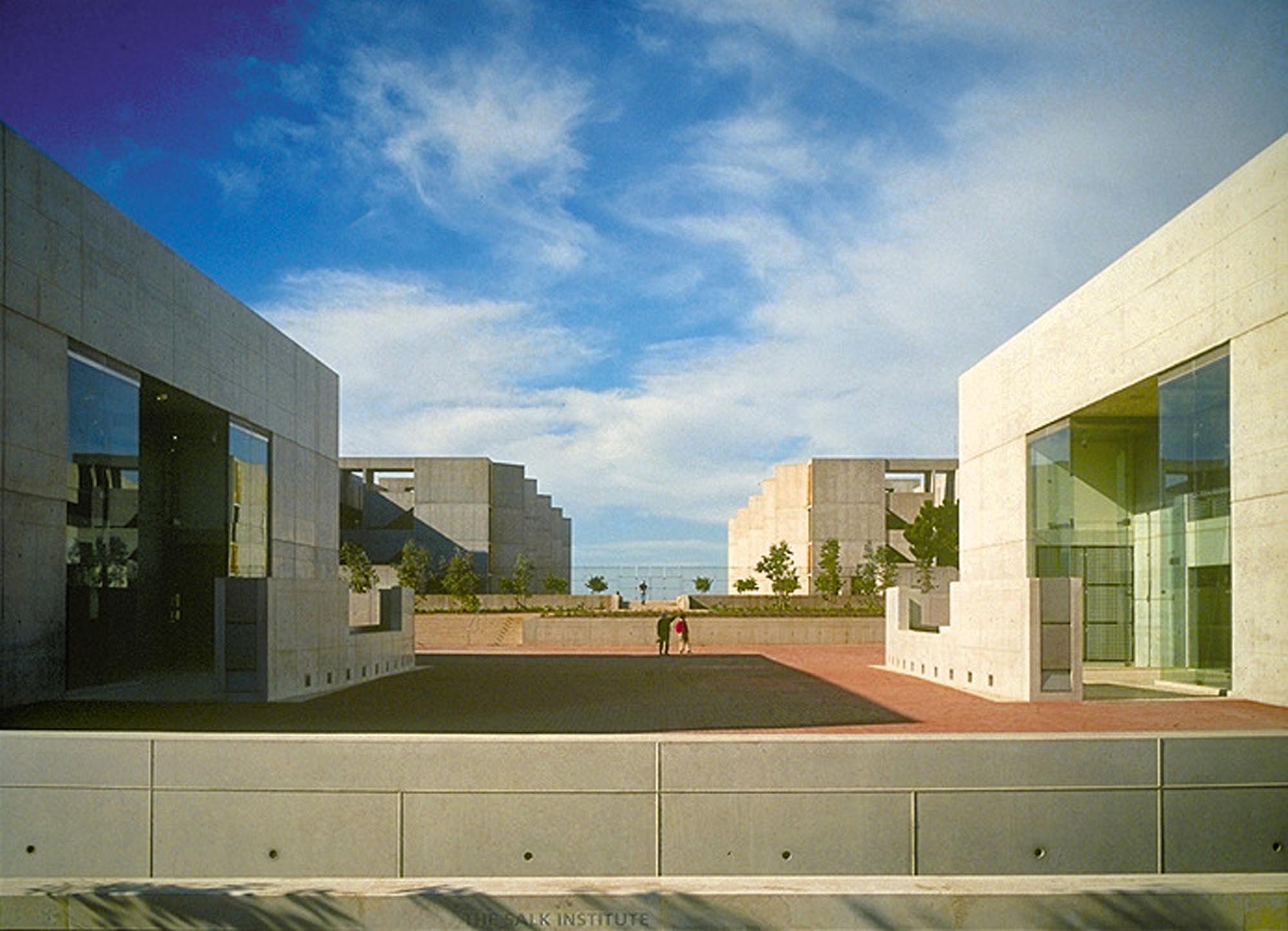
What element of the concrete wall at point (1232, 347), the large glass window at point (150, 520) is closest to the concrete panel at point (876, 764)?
the concrete wall at point (1232, 347)

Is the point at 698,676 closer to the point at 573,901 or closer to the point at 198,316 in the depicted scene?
A: the point at 198,316

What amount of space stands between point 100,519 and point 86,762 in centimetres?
1499

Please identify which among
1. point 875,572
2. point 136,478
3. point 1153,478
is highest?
point 1153,478

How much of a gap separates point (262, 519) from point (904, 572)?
139ft

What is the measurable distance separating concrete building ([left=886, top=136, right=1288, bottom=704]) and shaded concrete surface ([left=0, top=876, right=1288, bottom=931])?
41.7ft

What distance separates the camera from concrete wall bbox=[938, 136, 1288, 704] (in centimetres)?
2088

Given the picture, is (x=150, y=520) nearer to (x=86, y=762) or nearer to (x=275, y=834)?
(x=86, y=762)

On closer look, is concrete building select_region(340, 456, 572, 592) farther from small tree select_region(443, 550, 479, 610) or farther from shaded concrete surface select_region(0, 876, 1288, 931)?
shaded concrete surface select_region(0, 876, 1288, 931)

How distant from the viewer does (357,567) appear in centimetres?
6116

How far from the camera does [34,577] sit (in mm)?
21484

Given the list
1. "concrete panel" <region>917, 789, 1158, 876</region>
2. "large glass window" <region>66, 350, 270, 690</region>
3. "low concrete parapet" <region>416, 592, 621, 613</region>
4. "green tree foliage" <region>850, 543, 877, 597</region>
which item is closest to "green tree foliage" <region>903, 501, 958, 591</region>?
"green tree foliage" <region>850, 543, 877, 597</region>

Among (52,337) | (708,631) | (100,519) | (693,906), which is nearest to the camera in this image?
(693,906)

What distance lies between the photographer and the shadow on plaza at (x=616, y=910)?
8.98m

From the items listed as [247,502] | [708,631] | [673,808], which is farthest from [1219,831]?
[708,631]
